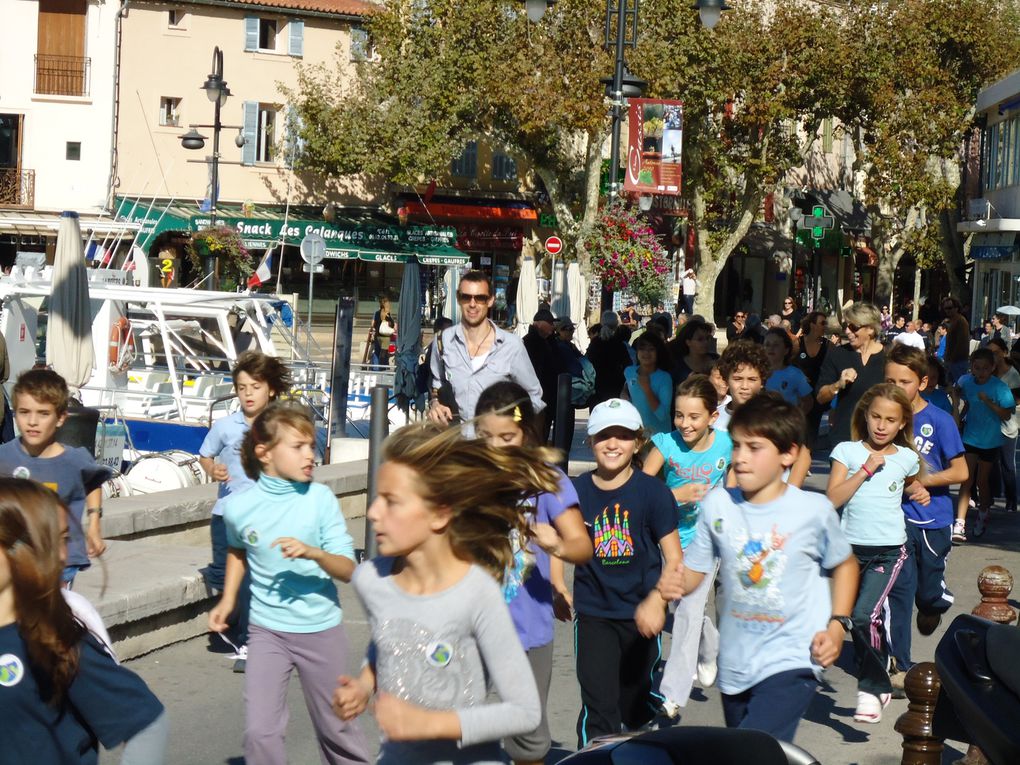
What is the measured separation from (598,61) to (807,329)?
21569mm

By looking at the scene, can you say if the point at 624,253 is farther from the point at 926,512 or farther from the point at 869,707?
the point at 869,707

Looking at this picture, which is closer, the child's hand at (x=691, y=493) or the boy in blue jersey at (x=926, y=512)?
the child's hand at (x=691, y=493)

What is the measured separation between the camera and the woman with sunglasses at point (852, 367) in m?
11.1

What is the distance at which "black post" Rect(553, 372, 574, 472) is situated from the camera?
14820 mm

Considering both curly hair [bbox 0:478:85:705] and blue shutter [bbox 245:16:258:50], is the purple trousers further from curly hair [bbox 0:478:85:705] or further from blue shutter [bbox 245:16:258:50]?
blue shutter [bbox 245:16:258:50]

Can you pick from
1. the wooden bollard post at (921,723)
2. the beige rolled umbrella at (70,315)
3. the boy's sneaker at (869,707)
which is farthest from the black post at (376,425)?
the beige rolled umbrella at (70,315)

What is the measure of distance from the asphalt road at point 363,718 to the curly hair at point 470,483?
2921 millimetres

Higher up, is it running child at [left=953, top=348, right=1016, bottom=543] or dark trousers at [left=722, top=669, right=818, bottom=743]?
running child at [left=953, top=348, right=1016, bottom=543]

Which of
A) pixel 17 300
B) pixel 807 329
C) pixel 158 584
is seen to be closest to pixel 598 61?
pixel 807 329

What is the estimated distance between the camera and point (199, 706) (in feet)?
24.2

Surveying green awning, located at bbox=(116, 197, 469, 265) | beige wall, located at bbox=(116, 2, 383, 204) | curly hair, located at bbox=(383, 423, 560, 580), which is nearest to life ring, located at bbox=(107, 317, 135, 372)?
curly hair, located at bbox=(383, 423, 560, 580)

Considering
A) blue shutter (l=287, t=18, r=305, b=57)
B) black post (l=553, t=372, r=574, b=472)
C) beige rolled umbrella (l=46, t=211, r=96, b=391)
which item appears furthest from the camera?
blue shutter (l=287, t=18, r=305, b=57)

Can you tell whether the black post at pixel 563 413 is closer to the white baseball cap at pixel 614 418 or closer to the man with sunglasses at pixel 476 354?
the man with sunglasses at pixel 476 354

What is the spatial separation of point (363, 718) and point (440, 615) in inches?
147
